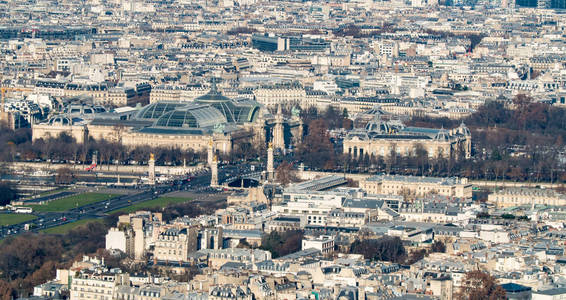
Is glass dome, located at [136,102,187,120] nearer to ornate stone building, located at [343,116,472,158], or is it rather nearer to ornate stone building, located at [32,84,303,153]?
ornate stone building, located at [32,84,303,153]

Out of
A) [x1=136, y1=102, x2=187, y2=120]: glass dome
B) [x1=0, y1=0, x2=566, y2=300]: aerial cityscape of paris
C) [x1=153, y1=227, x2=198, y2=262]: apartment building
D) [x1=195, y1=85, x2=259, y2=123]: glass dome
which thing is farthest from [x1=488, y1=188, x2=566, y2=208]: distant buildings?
[x1=136, y1=102, x2=187, y2=120]: glass dome

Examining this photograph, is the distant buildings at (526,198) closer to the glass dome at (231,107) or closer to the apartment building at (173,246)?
the apartment building at (173,246)

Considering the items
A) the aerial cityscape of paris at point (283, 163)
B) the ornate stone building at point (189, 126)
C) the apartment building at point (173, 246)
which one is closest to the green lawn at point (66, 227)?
the aerial cityscape of paris at point (283, 163)

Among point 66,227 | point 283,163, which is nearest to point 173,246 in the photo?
point 66,227

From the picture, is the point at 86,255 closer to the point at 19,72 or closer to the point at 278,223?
the point at 278,223

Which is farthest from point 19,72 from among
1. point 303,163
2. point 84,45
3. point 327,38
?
point 303,163

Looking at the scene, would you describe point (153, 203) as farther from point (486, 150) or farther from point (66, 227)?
point (486, 150)
